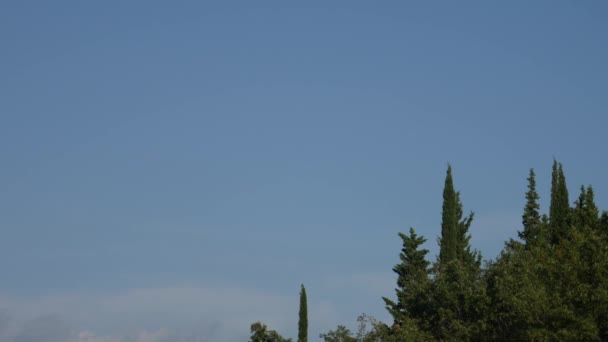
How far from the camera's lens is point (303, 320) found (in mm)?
91688

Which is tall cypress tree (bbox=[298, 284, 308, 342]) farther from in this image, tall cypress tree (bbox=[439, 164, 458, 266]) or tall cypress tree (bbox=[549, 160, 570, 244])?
Result: tall cypress tree (bbox=[549, 160, 570, 244])

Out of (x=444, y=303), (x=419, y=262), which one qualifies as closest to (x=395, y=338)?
(x=444, y=303)

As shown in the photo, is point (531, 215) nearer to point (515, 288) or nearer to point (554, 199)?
point (554, 199)

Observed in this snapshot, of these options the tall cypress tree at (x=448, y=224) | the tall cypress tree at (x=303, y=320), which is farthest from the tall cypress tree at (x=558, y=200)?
the tall cypress tree at (x=303, y=320)

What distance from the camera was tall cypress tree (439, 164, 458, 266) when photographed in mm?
85250

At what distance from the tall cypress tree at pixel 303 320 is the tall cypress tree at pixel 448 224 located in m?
13.8

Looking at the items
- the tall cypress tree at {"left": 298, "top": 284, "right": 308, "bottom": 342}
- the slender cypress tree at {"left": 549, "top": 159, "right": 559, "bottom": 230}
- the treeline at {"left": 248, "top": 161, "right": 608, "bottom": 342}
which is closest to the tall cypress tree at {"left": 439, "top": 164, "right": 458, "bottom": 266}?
the treeline at {"left": 248, "top": 161, "right": 608, "bottom": 342}

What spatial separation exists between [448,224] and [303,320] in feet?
51.1

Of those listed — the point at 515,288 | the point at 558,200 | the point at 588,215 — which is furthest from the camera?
the point at 558,200

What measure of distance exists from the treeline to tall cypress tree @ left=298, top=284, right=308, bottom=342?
721cm

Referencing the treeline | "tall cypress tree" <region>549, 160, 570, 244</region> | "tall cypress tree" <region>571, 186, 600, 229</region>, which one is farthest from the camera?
"tall cypress tree" <region>549, 160, 570, 244</region>

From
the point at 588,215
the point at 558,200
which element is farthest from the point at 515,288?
the point at 558,200

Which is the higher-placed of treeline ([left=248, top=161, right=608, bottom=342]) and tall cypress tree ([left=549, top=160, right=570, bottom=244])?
tall cypress tree ([left=549, top=160, right=570, bottom=244])

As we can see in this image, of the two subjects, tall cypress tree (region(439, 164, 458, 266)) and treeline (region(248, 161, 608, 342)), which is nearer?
treeline (region(248, 161, 608, 342))
